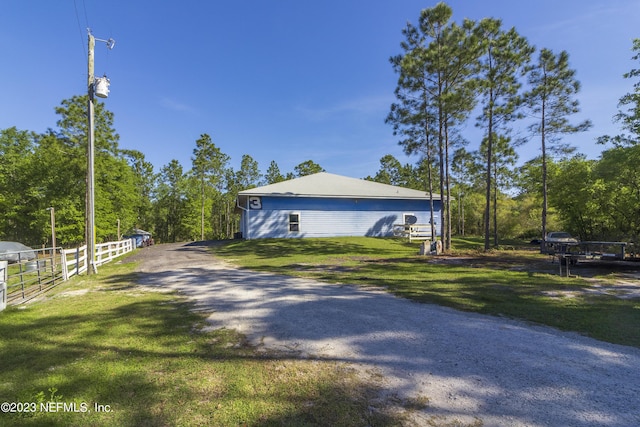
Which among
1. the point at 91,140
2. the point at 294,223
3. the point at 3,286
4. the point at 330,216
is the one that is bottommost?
the point at 3,286

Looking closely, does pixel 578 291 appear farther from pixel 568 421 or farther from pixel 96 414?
pixel 96 414

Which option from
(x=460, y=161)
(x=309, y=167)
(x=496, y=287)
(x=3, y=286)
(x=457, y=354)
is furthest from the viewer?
(x=309, y=167)

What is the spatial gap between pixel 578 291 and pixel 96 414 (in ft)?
29.0

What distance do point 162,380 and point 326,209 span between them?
66.2 ft

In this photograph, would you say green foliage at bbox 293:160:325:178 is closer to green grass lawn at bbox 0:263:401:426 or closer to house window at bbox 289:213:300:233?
house window at bbox 289:213:300:233

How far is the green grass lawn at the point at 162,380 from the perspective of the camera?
2387mm

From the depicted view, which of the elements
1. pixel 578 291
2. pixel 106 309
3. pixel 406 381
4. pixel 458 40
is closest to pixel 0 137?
pixel 106 309

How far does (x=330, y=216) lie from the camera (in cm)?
2300

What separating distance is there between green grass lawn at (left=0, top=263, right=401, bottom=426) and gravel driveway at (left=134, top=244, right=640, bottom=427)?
401 millimetres

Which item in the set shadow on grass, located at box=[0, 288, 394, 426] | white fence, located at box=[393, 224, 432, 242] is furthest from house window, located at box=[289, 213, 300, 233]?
shadow on grass, located at box=[0, 288, 394, 426]

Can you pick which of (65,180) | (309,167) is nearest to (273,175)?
(309,167)

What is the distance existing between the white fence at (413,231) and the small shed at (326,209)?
1.29 feet

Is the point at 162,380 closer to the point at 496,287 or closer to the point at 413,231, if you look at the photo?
the point at 496,287

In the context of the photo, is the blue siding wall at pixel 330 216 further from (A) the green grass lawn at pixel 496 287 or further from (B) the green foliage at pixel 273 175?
(B) the green foliage at pixel 273 175
